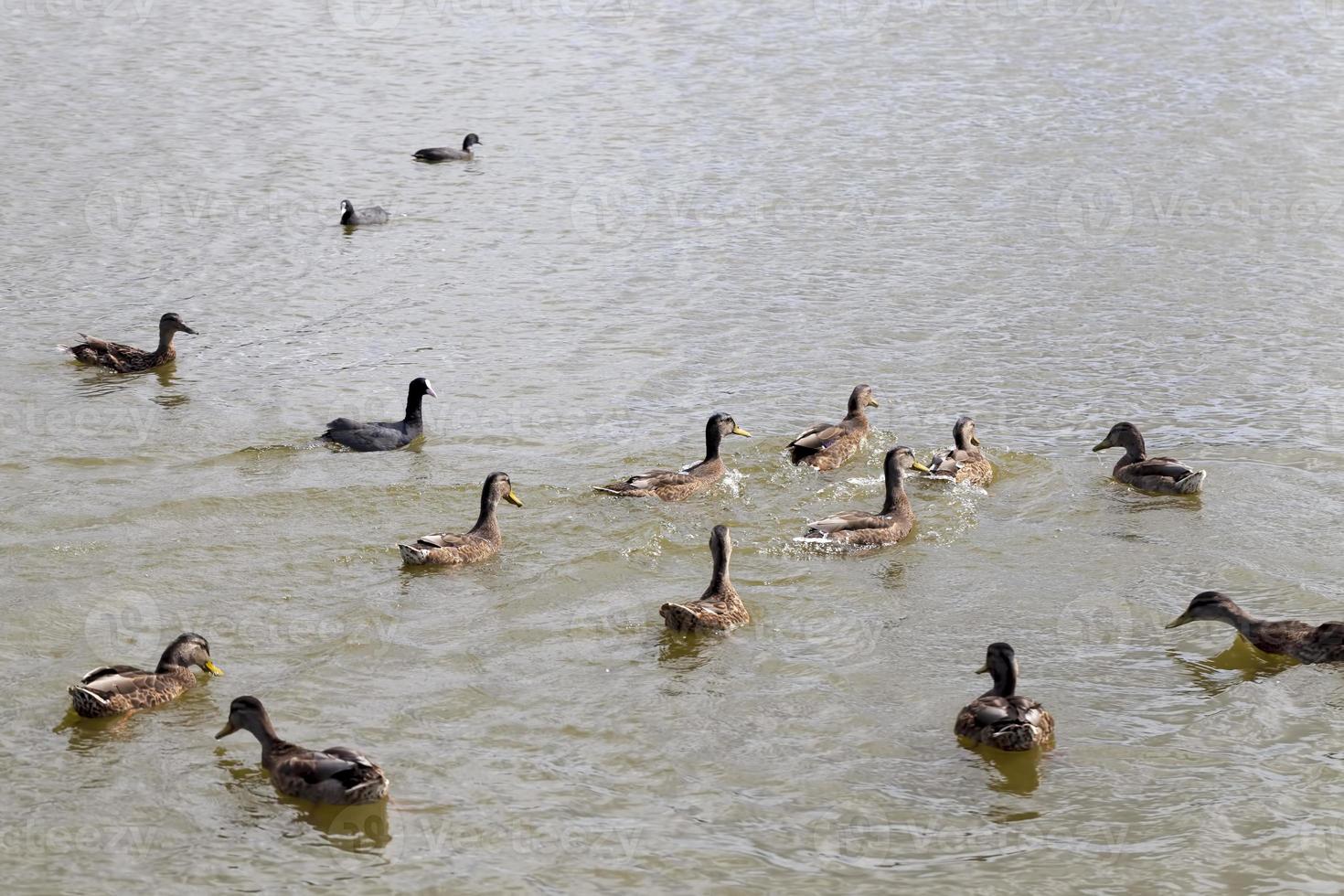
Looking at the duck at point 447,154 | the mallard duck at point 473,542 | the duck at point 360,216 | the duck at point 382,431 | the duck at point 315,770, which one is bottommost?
the duck at point 315,770

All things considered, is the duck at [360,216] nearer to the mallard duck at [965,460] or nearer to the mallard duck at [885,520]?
the mallard duck at [965,460]

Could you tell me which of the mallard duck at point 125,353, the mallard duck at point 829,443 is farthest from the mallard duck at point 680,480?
A: the mallard duck at point 125,353

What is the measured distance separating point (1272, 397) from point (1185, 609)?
532cm

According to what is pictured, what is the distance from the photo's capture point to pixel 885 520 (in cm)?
1356

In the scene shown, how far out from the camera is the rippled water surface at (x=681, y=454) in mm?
9516

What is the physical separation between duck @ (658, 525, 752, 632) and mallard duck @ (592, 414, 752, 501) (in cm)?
185

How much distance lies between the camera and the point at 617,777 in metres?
9.88

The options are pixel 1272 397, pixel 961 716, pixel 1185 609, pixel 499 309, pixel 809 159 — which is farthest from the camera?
pixel 809 159

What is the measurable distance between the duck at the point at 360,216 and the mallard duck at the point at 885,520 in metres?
11.1

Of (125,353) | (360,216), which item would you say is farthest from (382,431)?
(360,216)

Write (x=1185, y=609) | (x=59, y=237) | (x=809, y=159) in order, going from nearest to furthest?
(x=1185, y=609)
(x=59, y=237)
(x=809, y=159)

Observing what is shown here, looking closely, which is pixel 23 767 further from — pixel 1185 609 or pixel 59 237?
pixel 59 237

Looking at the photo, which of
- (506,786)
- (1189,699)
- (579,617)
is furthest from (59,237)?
(1189,699)

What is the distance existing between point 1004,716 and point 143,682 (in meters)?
5.72
